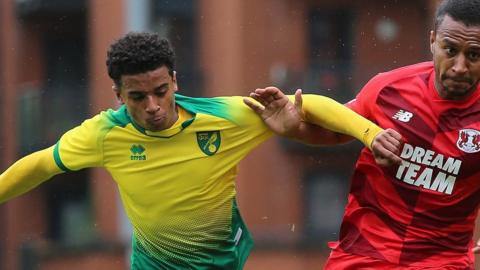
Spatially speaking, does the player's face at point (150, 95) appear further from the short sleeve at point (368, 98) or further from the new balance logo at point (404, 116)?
the new balance logo at point (404, 116)

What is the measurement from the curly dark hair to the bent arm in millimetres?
460

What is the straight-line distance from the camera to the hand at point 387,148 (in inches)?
213

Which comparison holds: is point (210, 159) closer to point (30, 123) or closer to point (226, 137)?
point (226, 137)

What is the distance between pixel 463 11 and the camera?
553 centimetres

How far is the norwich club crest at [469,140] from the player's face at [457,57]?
15 cm

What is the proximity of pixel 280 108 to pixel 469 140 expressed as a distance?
808mm

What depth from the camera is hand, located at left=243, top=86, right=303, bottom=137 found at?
19.0 ft

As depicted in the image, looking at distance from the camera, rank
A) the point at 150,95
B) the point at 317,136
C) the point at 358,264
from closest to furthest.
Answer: the point at 358,264 < the point at 150,95 < the point at 317,136

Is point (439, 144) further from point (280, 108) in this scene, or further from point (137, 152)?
point (137, 152)

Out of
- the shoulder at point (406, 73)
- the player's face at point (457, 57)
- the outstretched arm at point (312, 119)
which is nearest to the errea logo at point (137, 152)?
the outstretched arm at point (312, 119)

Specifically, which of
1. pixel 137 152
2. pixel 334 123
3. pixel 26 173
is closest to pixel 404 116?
pixel 334 123

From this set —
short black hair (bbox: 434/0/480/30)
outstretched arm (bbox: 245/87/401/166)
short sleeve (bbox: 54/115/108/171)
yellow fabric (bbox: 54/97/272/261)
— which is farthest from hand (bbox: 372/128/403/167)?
short sleeve (bbox: 54/115/108/171)

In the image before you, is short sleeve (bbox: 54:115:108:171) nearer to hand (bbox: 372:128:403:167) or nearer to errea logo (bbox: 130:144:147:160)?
errea logo (bbox: 130:144:147:160)

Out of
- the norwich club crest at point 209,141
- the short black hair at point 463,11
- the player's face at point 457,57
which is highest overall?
the short black hair at point 463,11
